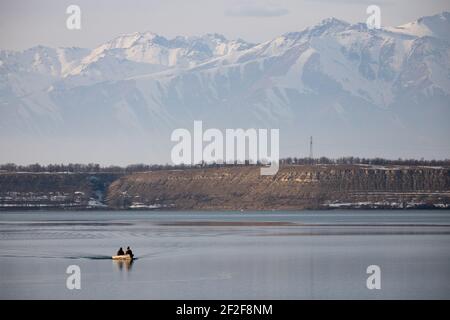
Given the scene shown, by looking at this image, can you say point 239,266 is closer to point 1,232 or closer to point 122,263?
point 122,263

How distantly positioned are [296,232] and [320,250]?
3025 centimetres

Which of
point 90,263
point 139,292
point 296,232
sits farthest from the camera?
point 296,232

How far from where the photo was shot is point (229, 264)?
294 ft

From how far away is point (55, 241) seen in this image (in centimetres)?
11650

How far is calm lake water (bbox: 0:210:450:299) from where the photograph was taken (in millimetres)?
73375

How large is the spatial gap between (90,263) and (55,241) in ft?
83.6

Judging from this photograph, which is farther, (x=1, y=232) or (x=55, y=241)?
(x=1, y=232)

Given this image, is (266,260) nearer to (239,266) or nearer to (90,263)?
(239,266)

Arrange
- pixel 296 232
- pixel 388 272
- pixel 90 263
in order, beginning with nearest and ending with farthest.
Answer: pixel 388 272 → pixel 90 263 → pixel 296 232

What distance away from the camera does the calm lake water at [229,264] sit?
7338 cm
